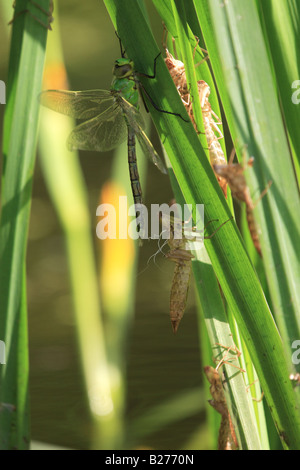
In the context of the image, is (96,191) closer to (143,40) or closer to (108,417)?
(108,417)

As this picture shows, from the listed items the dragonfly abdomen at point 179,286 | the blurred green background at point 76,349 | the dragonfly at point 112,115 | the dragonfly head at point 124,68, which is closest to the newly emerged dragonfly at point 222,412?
the dragonfly abdomen at point 179,286

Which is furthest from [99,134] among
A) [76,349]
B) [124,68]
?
[76,349]

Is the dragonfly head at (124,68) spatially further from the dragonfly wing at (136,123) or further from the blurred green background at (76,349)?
the blurred green background at (76,349)

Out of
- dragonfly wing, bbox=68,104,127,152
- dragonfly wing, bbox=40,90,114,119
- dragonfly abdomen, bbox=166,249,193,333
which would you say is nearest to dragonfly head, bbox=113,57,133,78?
dragonfly wing, bbox=40,90,114,119

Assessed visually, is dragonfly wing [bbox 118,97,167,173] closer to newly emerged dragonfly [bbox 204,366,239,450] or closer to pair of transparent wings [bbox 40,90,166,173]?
pair of transparent wings [bbox 40,90,166,173]

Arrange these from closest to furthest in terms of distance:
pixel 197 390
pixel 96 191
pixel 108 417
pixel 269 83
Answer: pixel 269 83 → pixel 108 417 → pixel 197 390 → pixel 96 191

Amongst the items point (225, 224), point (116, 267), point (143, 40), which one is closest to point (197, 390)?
point (116, 267)

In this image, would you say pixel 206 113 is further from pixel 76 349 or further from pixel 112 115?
pixel 76 349
